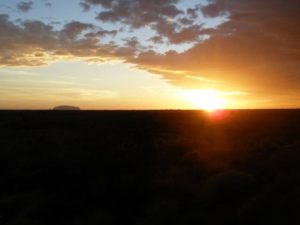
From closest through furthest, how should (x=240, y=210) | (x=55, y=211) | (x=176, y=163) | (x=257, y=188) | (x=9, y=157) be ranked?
(x=240, y=210)
(x=55, y=211)
(x=257, y=188)
(x=176, y=163)
(x=9, y=157)

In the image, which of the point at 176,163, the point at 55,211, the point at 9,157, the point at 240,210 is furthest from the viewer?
the point at 9,157

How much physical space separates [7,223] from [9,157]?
44.1 feet

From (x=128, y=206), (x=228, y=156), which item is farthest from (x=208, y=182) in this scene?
(x=228, y=156)

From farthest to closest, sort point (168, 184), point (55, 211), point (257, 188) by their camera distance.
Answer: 1. point (168, 184)
2. point (257, 188)
3. point (55, 211)

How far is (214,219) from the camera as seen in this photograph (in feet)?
48.4

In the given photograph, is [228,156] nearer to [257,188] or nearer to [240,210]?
[257,188]

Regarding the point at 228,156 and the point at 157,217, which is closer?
the point at 157,217

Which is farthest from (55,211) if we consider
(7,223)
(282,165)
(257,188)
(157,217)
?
(282,165)

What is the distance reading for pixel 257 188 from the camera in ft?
58.7

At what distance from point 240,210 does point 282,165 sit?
8.63 metres

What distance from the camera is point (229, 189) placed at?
17.7 meters

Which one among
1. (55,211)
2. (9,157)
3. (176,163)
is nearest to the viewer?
(55,211)

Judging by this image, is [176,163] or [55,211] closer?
[55,211]

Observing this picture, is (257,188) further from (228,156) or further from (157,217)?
(228,156)
